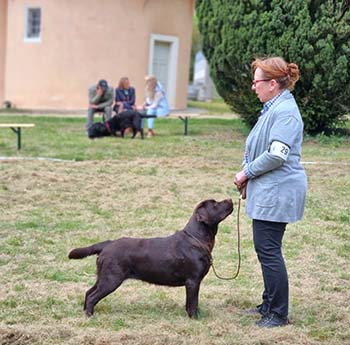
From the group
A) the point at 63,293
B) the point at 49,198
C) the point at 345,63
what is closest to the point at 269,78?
the point at 63,293

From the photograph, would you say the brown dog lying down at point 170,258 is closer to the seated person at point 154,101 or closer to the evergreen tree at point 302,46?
the evergreen tree at point 302,46

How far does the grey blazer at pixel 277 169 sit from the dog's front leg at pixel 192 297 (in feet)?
2.21

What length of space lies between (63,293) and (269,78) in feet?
7.98

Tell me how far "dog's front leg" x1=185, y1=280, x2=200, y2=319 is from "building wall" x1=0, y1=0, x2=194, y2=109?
1841cm

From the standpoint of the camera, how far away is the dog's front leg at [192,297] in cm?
530

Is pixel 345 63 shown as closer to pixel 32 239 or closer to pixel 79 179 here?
pixel 79 179

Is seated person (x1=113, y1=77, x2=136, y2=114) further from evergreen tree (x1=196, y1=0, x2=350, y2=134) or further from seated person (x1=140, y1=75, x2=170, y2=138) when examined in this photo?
evergreen tree (x1=196, y1=0, x2=350, y2=134)

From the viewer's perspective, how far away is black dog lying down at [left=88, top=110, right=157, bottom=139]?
16094mm

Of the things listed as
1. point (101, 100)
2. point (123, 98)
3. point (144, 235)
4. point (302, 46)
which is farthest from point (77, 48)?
point (144, 235)

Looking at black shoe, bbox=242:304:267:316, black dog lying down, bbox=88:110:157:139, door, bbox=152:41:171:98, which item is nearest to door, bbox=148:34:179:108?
door, bbox=152:41:171:98

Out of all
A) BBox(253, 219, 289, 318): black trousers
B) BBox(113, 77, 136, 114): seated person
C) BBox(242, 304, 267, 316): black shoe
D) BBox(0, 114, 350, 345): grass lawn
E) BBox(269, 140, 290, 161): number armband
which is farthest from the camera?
BBox(113, 77, 136, 114): seated person

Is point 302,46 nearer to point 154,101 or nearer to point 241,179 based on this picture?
→ point 154,101

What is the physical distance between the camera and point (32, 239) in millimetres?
7723

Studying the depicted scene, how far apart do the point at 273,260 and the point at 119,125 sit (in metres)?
11.4
